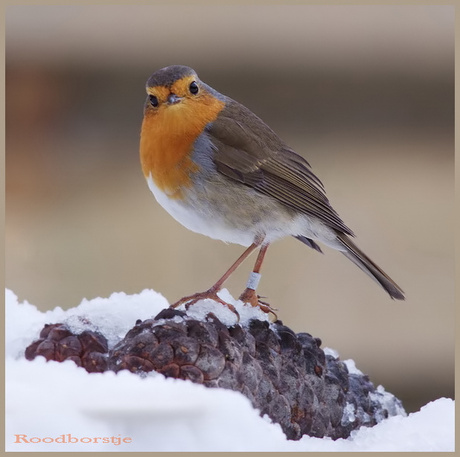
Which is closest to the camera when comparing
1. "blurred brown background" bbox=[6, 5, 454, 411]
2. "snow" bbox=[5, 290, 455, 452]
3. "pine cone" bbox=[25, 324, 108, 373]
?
"snow" bbox=[5, 290, 455, 452]

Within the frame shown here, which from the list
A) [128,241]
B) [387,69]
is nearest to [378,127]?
[387,69]

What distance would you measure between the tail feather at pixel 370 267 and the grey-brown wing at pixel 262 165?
5 cm

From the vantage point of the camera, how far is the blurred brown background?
233cm

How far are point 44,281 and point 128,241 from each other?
299 mm

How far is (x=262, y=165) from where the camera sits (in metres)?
1.63

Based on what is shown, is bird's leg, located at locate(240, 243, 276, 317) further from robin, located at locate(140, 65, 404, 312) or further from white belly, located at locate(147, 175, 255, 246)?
white belly, located at locate(147, 175, 255, 246)

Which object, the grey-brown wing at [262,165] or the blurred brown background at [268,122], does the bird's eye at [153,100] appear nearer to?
the grey-brown wing at [262,165]

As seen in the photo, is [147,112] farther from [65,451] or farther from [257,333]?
[65,451]

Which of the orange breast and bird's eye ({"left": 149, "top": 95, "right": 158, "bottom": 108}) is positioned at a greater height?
bird's eye ({"left": 149, "top": 95, "right": 158, "bottom": 108})

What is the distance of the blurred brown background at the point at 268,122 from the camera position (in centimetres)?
233

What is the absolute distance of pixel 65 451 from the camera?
89 centimetres

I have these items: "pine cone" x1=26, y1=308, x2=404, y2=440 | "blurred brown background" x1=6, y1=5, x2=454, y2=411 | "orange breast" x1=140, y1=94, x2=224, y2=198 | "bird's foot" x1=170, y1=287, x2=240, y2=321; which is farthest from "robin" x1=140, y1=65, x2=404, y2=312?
"blurred brown background" x1=6, y1=5, x2=454, y2=411

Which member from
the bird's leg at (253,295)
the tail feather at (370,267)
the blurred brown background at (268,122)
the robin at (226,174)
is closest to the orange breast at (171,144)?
the robin at (226,174)

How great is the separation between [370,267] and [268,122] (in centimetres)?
84
